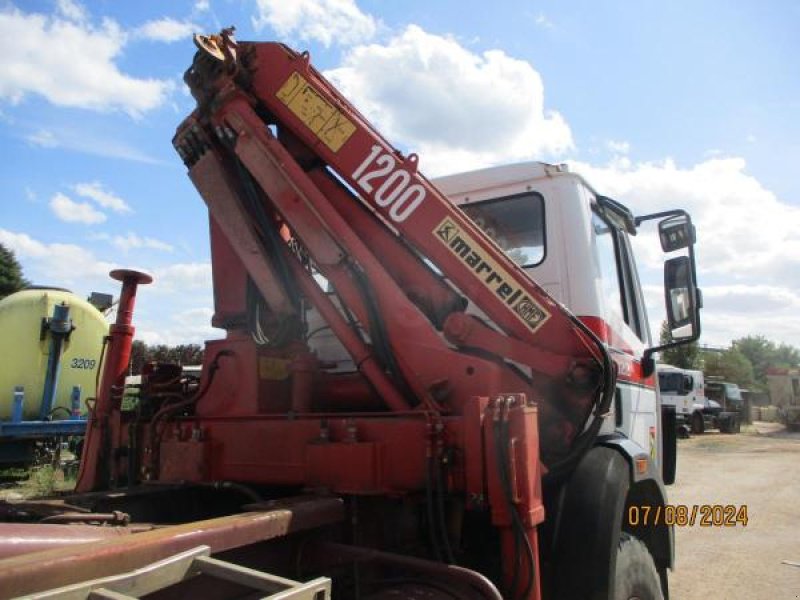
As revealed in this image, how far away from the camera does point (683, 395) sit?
82.9 feet

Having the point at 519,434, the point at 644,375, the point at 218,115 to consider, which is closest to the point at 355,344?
the point at 519,434

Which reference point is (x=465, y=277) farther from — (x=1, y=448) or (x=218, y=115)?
(x=1, y=448)

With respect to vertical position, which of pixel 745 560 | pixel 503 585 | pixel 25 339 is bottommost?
pixel 745 560

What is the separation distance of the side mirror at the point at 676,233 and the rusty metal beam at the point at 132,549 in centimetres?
272

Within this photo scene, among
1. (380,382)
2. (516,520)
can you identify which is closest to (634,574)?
(516,520)

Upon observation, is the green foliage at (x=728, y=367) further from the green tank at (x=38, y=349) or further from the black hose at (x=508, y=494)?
the black hose at (x=508, y=494)

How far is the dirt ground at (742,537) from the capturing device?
563cm

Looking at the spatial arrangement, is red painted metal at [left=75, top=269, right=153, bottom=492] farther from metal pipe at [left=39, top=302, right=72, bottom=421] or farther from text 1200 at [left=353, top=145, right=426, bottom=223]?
metal pipe at [left=39, top=302, right=72, bottom=421]

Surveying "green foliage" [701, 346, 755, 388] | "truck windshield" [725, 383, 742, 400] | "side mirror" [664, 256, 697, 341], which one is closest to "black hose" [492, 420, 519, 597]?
→ "side mirror" [664, 256, 697, 341]

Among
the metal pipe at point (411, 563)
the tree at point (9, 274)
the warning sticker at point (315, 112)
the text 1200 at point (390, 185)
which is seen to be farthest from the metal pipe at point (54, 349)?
the tree at point (9, 274)

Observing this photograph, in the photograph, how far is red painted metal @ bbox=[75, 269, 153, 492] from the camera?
3.40 meters

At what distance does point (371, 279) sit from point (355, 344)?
309 mm

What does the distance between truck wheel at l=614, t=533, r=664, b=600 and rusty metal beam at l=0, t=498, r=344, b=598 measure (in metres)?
1.50

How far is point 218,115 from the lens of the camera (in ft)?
11.0
